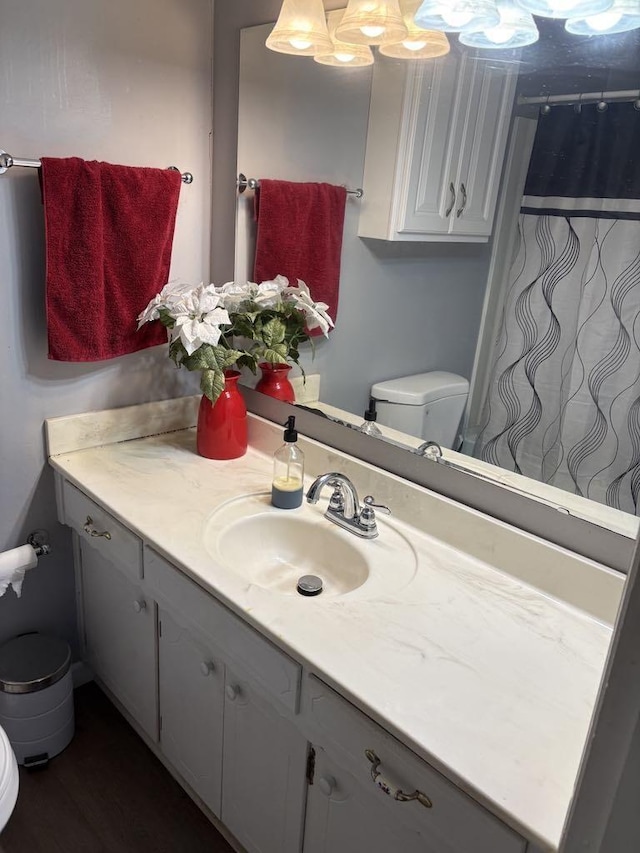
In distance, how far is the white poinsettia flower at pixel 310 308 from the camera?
1.72 m

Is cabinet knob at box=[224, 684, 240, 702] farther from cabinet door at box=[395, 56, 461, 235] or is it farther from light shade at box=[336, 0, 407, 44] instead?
light shade at box=[336, 0, 407, 44]

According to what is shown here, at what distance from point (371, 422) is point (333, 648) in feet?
2.24

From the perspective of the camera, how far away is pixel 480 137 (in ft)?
4.28

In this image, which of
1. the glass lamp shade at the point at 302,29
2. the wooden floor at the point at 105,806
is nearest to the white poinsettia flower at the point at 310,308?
the glass lamp shade at the point at 302,29

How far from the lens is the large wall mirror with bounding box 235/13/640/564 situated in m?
1.15

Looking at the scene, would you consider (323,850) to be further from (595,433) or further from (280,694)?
(595,433)

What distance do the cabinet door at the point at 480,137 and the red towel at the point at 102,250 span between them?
76 cm

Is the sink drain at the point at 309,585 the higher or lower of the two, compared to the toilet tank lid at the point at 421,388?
lower

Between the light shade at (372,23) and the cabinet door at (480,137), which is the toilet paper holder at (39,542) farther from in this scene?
the light shade at (372,23)

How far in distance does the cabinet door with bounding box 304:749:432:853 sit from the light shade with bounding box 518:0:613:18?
1.32 metres

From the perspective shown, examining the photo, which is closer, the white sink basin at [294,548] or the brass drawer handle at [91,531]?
the white sink basin at [294,548]

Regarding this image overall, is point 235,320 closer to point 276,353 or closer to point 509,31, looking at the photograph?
point 276,353

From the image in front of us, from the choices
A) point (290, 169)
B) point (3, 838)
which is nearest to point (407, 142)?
point (290, 169)

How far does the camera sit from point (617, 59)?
1.10 metres
